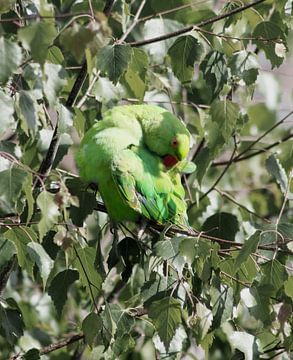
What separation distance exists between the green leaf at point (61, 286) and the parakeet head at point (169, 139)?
0.39 metres

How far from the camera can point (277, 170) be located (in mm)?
2678

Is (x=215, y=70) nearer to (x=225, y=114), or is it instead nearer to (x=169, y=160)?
(x=225, y=114)

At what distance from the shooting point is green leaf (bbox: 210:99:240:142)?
235 centimetres

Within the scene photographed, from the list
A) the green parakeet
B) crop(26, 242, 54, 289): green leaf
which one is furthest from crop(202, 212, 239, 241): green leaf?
crop(26, 242, 54, 289): green leaf

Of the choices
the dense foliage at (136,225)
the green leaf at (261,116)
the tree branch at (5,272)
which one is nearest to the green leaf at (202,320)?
the dense foliage at (136,225)

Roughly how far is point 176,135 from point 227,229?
539 millimetres

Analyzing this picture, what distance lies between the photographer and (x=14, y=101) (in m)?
1.96

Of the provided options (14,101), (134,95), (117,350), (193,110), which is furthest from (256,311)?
(193,110)

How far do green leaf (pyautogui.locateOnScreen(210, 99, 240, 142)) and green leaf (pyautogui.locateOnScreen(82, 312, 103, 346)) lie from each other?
592mm

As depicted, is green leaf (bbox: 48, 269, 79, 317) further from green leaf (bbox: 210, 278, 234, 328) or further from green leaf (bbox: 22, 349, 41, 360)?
green leaf (bbox: 210, 278, 234, 328)

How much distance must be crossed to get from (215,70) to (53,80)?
0.66 m

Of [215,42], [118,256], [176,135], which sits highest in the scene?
[215,42]

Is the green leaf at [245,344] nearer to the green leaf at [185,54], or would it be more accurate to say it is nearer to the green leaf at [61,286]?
the green leaf at [61,286]

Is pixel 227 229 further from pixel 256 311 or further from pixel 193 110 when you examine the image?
pixel 256 311
